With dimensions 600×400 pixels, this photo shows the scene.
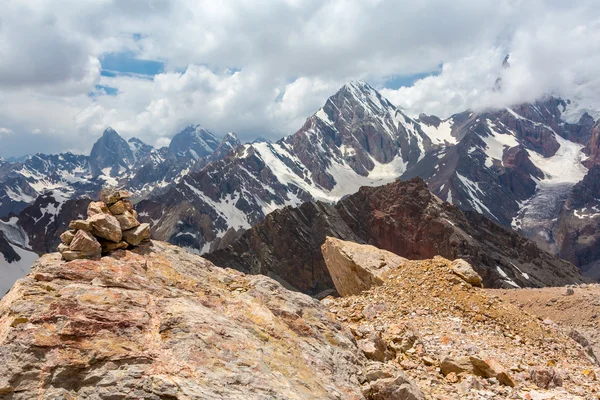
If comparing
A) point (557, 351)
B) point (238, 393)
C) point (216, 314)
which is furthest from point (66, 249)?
point (557, 351)

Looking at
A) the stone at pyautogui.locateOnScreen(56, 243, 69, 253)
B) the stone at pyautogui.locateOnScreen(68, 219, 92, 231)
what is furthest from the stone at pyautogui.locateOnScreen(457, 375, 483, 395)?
the stone at pyautogui.locateOnScreen(56, 243, 69, 253)

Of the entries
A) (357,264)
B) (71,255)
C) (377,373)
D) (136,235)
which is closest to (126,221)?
(136,235)

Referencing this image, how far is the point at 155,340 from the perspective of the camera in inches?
369

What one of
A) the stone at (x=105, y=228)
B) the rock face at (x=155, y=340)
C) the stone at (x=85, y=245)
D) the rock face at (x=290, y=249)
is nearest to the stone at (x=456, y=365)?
the rock face at (x=155, y=340)

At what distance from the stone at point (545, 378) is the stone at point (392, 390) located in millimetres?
6172

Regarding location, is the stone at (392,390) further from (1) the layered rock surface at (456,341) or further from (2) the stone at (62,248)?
(2) the stone at (62,248)

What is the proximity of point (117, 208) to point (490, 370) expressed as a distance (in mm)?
15761

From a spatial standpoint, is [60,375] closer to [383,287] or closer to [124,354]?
[124,354]

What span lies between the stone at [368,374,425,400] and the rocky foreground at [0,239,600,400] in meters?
0.04

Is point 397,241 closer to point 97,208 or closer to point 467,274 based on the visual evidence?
point 467,274

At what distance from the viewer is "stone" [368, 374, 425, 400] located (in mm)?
10812

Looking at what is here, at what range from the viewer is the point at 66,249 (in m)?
13.2

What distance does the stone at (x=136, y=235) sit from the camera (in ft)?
48.5

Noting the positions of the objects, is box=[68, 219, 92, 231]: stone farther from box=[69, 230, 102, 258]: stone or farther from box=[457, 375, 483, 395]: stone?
box=[457, 375, 483, 395]: stone
